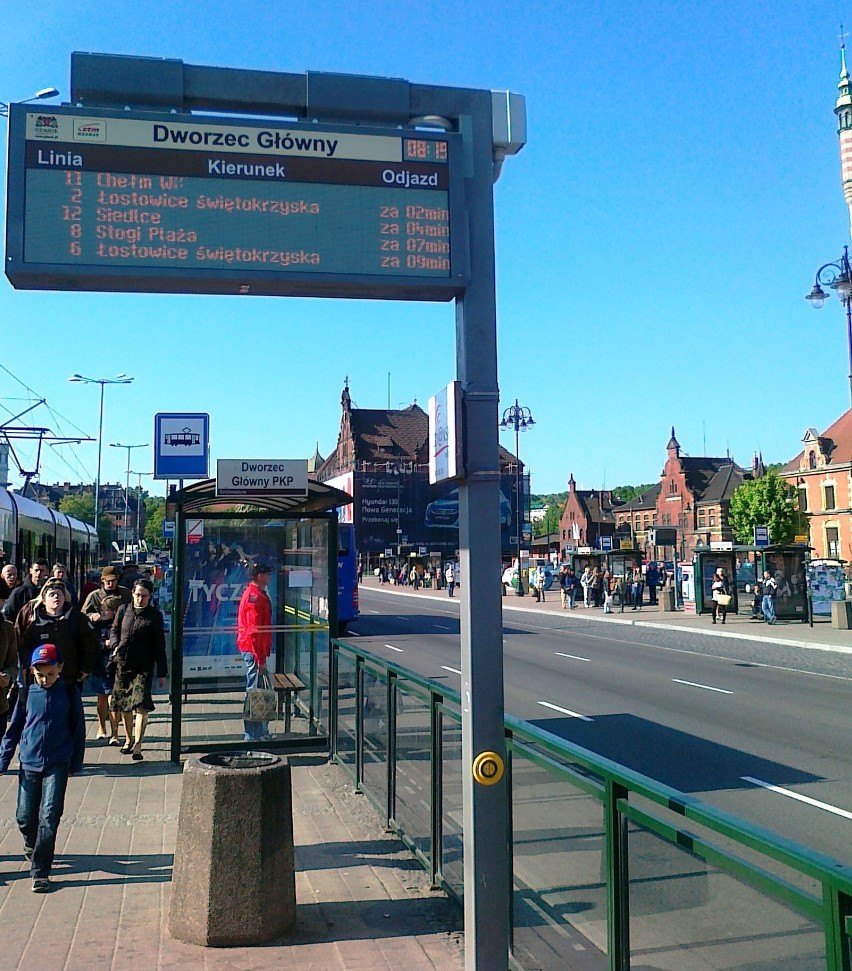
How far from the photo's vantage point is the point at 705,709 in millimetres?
13484

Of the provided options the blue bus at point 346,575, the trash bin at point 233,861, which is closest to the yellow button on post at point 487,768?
the trash bin at point 233,861

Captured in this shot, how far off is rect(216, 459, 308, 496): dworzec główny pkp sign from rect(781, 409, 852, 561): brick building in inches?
3101

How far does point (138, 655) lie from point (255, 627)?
118cm

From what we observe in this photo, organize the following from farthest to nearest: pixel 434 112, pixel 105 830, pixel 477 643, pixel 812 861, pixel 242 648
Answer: pixel 242 648, pixel 105 830, pixel 434 112, pixel 477 643, pixel 812 861

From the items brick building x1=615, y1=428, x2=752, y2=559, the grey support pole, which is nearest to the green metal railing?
the grey support pole

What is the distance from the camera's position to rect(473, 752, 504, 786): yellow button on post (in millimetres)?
4125

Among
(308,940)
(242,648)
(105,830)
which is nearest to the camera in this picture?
(308,940)

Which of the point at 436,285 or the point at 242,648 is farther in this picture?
the point at 242,648

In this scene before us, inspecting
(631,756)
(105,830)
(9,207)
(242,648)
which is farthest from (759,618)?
(9,207)

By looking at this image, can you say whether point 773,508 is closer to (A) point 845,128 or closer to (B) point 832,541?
(B) point 832,541

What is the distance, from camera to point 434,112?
14.8 ft

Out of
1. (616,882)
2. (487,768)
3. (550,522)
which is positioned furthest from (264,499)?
(550,522)

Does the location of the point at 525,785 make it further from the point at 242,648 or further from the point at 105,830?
the point at 242,648

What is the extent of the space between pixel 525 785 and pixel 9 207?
3.37 m
